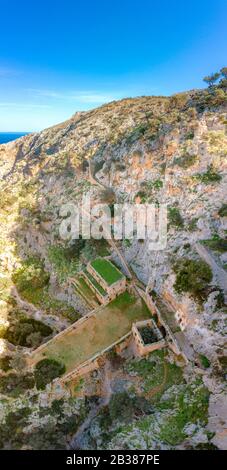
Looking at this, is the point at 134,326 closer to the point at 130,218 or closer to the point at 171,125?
the point at 130,218

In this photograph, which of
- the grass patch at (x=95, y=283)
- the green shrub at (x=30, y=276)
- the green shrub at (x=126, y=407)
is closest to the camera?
the green shrub at (x=126, y=407)

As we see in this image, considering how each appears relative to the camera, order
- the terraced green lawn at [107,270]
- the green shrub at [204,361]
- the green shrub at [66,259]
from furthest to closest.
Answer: the green shrub at [66,259], the terraced green lawn at [107,270], the green shrub at [204,361]

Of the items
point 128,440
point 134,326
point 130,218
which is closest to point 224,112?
point 130,218
